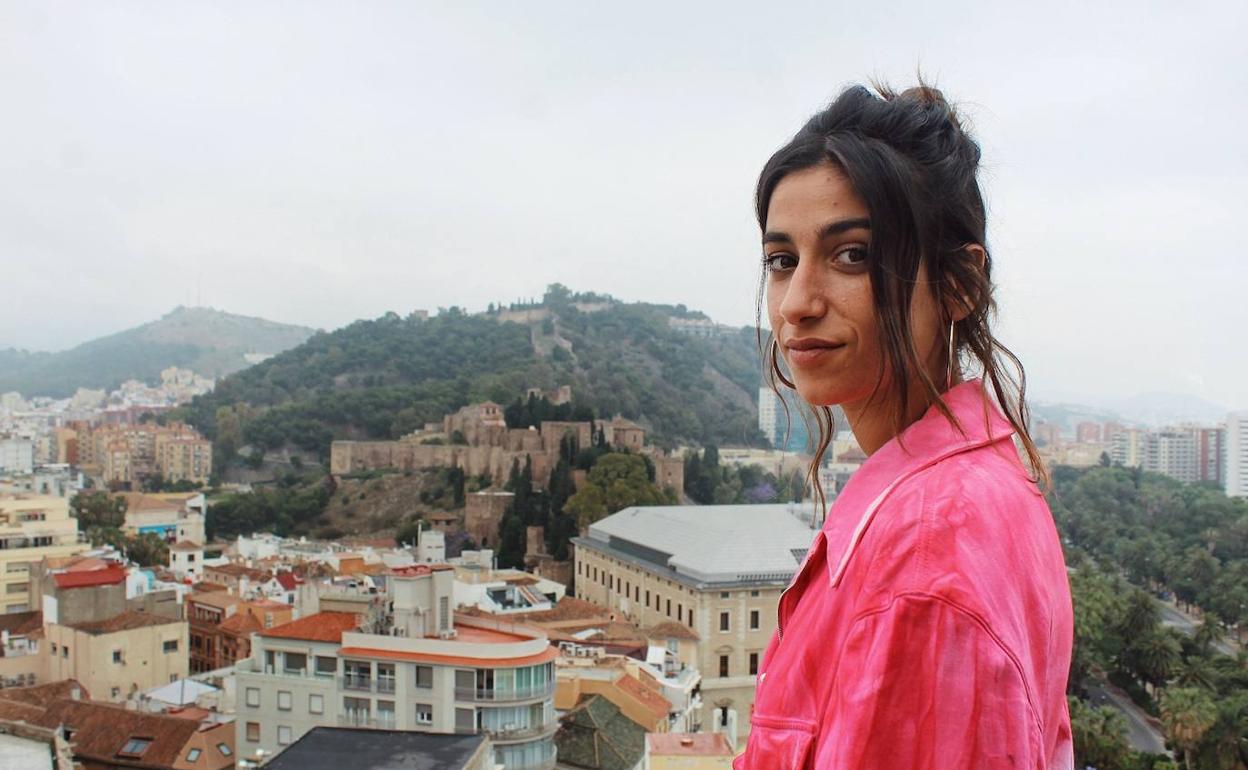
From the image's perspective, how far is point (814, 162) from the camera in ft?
3.30

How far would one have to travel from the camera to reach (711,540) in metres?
21.4

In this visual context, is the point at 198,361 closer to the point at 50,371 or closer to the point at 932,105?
the point at 50,371

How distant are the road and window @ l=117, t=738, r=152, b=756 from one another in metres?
14.0

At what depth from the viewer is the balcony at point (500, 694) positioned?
11.3 metres

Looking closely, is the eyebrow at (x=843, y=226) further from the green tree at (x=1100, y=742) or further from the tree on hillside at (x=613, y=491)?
the tree on hillside at (x=613, y=491)

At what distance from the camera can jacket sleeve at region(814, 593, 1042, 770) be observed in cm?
74

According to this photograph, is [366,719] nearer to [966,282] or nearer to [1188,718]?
[1188,718]

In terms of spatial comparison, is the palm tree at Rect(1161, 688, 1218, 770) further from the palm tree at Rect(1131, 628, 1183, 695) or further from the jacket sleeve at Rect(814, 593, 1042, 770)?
the jacket sleeve at Rect(814, 593, 1042, 770)

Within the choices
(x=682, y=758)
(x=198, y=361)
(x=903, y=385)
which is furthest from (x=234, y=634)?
(x=198, y=361)

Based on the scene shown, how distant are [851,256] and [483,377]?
52.0m

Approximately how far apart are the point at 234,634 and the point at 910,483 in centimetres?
1888

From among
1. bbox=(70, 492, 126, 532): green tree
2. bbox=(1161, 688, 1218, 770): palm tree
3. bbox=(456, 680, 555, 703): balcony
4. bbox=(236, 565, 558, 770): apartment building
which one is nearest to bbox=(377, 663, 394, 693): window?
bbox=(236, 565, 558, 770): apartment building

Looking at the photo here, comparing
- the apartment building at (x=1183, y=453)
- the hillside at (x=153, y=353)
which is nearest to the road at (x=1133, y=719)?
the apartment building at (x=1183, y=453)

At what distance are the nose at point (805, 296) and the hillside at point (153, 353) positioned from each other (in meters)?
128
